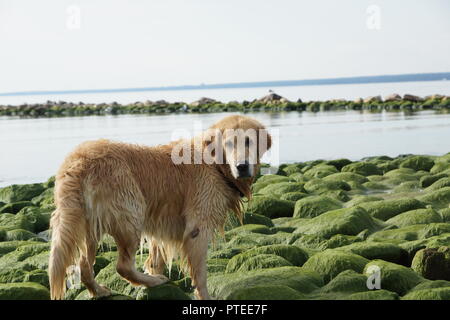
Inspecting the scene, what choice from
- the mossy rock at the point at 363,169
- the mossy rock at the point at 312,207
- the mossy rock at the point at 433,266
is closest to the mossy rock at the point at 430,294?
the mossy rock at the point at 433,266

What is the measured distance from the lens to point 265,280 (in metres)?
5.60

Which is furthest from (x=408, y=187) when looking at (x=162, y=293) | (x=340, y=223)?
(x=162, y=293)

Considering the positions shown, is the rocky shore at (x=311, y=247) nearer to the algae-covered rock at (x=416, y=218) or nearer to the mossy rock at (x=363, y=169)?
the algae-covered rock at (x=416, y=218)

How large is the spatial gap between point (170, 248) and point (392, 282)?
2032mm

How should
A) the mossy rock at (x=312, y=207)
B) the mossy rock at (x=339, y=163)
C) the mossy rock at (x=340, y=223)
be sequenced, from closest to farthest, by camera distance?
1. the mossy rock at (x=340, y=223)
2. the mossy rock at (x=312, y=207)
3. the mossy rock at (x=339, y=163)

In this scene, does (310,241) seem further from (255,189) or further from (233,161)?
(255,189)

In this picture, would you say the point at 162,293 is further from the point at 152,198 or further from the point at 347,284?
the point at 347,284

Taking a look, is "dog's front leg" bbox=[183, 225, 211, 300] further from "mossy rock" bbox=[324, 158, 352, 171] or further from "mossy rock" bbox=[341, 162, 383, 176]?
"mossy rock" bbox=[324, 158, 352, 171]

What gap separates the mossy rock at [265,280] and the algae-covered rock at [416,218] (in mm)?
2546

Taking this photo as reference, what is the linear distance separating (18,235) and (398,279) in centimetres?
521

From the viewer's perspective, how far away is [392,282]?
5.55 m

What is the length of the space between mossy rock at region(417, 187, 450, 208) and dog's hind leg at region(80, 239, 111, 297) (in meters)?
5.44

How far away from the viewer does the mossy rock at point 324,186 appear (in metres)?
10.6
